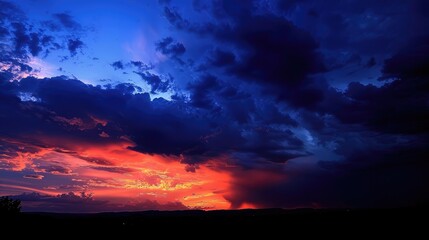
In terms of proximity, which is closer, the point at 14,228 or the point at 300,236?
the point at 14,228

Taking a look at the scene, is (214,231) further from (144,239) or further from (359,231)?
(359,231)

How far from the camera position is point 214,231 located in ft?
372

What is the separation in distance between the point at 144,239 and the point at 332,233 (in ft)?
199

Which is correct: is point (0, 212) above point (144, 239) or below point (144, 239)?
above

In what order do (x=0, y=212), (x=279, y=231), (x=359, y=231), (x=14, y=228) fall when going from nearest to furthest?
(x=14, y=228) → (x=0, y=212) → (x=359, y=231) → (x=279, y=231)

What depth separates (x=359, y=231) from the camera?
102188 mm

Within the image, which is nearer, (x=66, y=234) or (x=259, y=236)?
(x=66, y=234)

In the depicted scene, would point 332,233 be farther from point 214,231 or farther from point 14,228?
point 14,228

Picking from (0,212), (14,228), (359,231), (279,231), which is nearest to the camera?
(14,228)

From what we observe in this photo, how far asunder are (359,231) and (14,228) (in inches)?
3953

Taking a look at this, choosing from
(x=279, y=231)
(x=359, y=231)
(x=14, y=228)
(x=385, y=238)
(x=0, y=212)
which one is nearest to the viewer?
(x=14, y=228)

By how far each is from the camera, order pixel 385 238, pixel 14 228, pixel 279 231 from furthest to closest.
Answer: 1. pixel 279 231
2. pixel 385 238
3. pixel 14 228

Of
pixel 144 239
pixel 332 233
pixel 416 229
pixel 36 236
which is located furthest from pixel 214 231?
pixel 416 229

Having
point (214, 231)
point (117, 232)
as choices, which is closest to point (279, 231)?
point (214, 231)
